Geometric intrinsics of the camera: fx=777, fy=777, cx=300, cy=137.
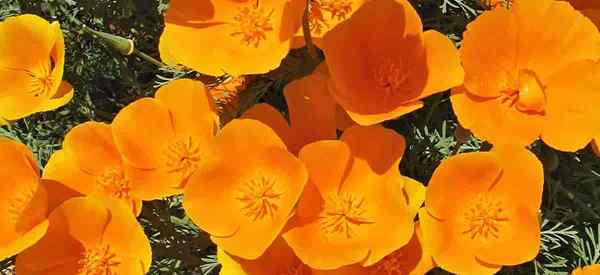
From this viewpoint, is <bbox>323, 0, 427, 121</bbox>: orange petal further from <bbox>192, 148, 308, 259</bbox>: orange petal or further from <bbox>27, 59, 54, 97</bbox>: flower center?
<bbox>27, 59, 54, 97</bbox>: flower center

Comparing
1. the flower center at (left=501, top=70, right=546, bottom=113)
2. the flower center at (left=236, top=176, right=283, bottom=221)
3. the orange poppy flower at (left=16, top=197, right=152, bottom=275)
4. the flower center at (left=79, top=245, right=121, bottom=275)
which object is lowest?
the flower center at (left=79, top=245, right=121, bottom=275)

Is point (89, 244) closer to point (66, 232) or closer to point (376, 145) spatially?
point (66, 232)

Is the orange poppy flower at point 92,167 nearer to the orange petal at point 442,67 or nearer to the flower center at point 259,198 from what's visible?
the flower center at point 259,198

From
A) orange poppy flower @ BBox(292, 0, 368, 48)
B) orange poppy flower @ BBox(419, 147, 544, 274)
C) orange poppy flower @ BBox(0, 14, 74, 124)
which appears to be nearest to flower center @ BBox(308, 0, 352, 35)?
orange poppy flower @ BBox(292, 0, 368, 48)

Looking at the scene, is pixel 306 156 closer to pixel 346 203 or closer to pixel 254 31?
pixel 346 203

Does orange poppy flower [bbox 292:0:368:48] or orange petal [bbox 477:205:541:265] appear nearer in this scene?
orange petal [bbox 477:205:541:265]

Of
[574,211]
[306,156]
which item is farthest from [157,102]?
[574,211]
